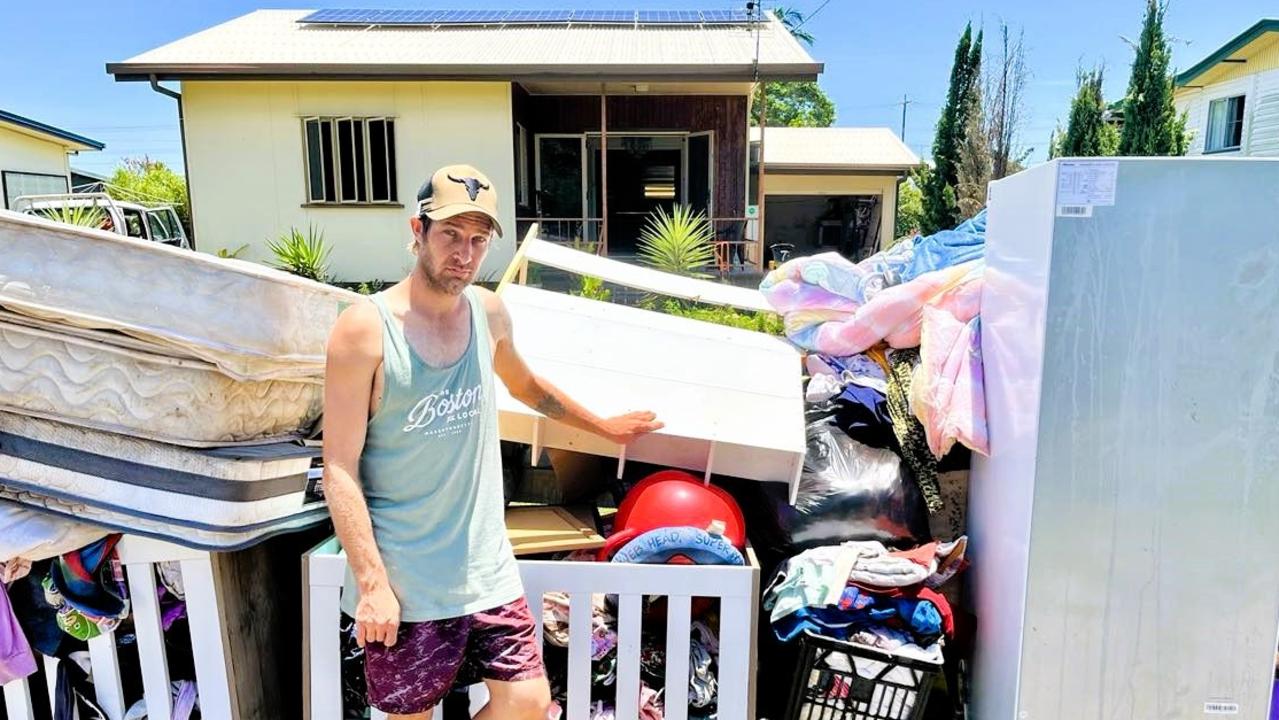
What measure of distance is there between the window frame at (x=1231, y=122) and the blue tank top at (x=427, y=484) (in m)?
19.6

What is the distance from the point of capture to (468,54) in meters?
10.5

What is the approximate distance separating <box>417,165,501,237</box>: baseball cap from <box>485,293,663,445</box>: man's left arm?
1.04 feet

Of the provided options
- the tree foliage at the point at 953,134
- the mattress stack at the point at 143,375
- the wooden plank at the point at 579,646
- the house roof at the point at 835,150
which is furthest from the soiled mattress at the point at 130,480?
the tree foliage at the point at 953,134

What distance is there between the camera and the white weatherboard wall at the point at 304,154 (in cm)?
1037

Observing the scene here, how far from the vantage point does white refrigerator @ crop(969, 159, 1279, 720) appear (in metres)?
1.99

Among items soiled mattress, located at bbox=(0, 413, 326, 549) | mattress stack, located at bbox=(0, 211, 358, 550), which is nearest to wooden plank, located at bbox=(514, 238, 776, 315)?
mattress stack, located at bbox=(0, 211, 358, 550)

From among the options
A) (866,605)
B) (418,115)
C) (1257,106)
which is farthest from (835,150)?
(866,605)

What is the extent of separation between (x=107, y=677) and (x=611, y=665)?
1482mm

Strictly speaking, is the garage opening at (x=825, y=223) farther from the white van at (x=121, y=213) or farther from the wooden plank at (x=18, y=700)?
the wooden plank at (x=18, y=700)

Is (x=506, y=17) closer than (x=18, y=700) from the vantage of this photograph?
No

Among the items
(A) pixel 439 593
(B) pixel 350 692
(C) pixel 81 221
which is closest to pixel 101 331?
(A) pixel 439 593

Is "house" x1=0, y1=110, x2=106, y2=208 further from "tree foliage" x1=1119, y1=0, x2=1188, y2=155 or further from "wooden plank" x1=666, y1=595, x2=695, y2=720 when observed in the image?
"tree foliage" x1=1119, y1=0, x2=1188, y2=155

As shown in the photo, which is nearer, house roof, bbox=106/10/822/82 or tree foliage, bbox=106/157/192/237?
house roof, bbox=106/10/822/82

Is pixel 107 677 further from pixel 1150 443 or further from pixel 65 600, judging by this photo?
pixel 1150 443
